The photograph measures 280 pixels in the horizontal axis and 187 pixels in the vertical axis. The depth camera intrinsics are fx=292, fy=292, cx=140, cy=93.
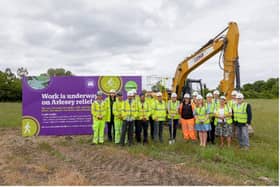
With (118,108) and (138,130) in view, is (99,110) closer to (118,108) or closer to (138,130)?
(118,108)

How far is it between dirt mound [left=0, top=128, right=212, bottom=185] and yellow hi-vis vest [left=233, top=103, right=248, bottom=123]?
2.77 metres

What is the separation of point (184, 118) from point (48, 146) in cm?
426

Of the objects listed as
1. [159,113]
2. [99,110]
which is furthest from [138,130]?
[99,110]

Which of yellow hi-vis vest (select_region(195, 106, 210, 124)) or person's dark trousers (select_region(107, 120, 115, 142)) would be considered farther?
person's dark trousers (select_region(107, 120, 115, 142))

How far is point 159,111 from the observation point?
8.86 m

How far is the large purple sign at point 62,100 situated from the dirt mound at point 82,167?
1.42m

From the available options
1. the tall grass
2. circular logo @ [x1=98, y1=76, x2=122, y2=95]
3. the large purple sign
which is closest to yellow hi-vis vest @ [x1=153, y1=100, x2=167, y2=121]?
the large purple sign

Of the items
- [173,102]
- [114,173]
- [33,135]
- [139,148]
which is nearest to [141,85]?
[173,102]

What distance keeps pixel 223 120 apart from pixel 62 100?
18.6 ft

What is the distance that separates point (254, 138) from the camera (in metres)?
10.1

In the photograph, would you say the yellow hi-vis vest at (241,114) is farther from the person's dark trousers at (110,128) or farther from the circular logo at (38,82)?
the circular logo at (38,82)

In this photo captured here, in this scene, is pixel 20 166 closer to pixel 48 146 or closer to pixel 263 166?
pixel 48 146

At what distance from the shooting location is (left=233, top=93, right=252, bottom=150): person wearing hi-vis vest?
798 cm

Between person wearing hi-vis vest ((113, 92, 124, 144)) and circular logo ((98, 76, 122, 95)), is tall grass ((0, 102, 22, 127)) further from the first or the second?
person wearing hi-vis vest ((113, 92, 124, 144))
